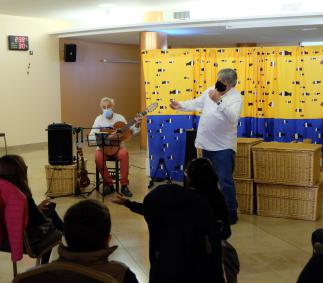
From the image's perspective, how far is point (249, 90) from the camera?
6.29 meters

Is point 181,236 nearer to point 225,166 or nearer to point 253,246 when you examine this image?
point 253,246

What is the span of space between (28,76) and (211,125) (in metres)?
6.16

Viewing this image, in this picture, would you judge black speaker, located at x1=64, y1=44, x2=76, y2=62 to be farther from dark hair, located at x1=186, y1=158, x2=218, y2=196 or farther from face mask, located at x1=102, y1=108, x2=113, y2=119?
dark hair, located at x1=186, y1=158, x2=218, y2=196

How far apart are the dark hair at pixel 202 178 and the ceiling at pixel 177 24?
5.40 meters

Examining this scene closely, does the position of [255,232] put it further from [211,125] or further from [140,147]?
[140,147]

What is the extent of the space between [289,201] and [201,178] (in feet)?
8.35

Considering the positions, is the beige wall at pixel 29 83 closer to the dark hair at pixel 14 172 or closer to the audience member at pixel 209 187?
the dark hair at pixel 14 172

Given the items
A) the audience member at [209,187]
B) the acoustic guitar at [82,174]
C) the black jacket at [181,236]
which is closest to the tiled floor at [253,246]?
the acoustic guitar at [82,174]

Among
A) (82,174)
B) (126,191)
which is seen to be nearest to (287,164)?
(126,191)

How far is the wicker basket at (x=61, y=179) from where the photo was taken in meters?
5.70

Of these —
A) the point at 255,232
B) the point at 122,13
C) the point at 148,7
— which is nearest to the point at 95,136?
the point at 255,232

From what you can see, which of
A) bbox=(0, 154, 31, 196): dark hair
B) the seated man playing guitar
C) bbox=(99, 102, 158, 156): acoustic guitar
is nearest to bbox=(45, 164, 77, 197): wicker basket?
the seated man playing guitar

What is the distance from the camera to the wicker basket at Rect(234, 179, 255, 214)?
4.92m

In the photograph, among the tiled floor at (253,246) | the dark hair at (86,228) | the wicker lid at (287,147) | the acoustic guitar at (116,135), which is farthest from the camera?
the acoustic guitar at (116,135)
